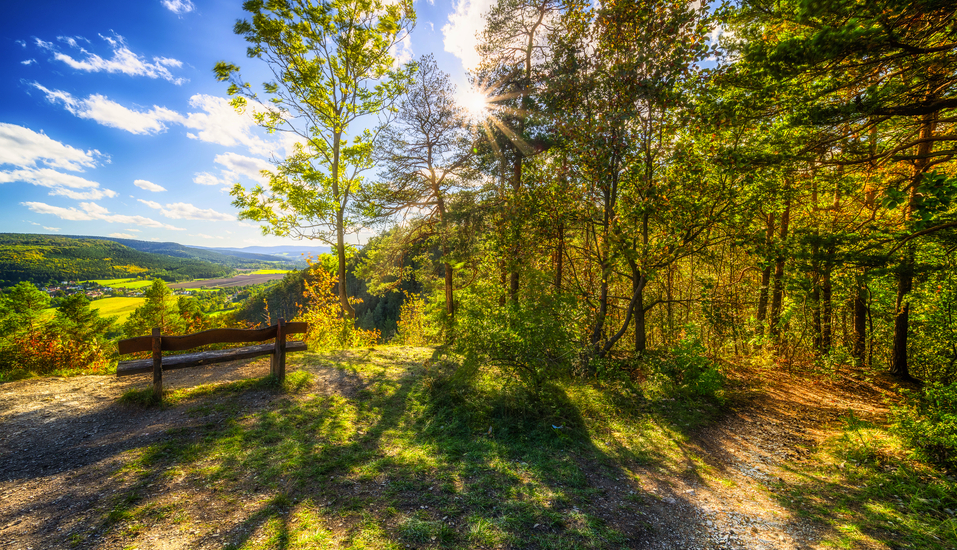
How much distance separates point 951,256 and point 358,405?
10.2m

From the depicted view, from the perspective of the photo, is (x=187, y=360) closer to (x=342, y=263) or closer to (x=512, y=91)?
(x=342, y=263)

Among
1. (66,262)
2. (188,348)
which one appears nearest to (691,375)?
(188,348)

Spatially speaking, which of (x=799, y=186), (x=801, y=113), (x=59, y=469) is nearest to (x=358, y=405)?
(x=59, y=469)

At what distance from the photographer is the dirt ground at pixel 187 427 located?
2.66 m

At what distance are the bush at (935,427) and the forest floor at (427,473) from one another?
10.6 inches

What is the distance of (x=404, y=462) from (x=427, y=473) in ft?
1.22

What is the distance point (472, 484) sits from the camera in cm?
351

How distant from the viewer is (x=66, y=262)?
6144cm

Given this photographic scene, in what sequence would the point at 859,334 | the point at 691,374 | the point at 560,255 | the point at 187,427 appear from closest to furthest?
the point at 187,427
the point at 691,374
the point at 859,334
the point at 560,255

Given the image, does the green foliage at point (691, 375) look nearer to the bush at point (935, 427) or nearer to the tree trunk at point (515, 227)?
the bush at point (935, 427)

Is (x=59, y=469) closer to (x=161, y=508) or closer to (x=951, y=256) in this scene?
(x=161, y=508)

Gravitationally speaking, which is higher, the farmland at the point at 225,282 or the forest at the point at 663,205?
the forest at the point at 663,205

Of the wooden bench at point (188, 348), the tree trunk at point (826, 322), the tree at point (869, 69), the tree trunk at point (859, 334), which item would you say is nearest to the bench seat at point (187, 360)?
Result: the wooden bench at point (188, 348)

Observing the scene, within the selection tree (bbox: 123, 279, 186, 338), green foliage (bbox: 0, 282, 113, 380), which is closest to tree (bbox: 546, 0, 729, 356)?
green foliage (bbox: 0, 282, 113, 380)
